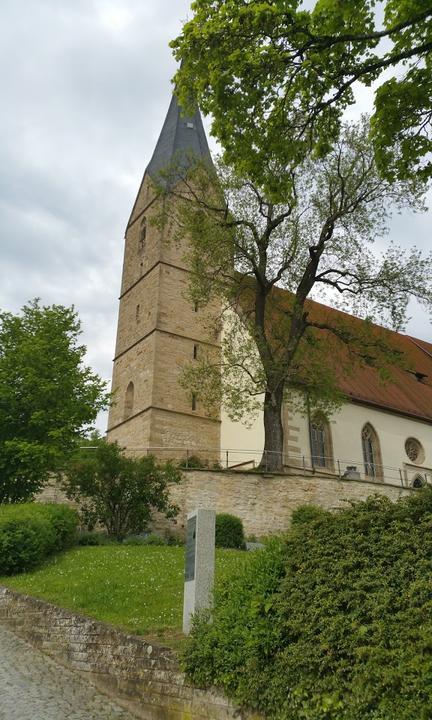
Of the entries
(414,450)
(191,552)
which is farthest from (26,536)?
(414,450)

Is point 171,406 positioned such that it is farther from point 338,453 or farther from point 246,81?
point 246,81

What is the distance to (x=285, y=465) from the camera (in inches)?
858

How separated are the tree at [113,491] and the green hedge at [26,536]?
2.60 metres

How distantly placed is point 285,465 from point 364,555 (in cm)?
1671

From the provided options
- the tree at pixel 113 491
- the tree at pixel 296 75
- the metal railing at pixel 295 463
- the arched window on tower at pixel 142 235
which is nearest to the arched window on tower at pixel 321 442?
the metal railing at pixel 295 463

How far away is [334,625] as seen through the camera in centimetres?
488

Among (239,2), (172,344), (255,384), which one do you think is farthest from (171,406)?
(239,2)

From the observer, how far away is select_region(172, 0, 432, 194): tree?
7.30 meters

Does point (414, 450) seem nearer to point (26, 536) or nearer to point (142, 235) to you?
point (142, 235)

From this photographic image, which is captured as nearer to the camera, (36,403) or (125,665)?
(125,665)

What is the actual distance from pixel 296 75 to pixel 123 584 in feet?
26.7

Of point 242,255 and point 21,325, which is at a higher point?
point 242,255

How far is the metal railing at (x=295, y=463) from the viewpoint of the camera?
21797 mm

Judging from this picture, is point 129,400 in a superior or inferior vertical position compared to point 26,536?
superior
